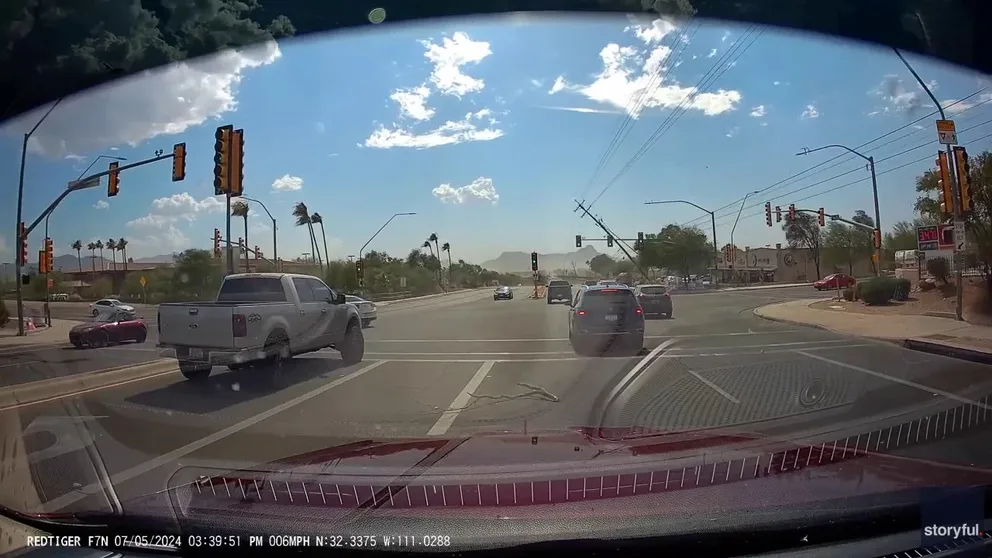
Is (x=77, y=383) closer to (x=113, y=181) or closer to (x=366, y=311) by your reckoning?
(x=113, y=181)

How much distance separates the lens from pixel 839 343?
16422mm

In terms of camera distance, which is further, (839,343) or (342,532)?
(839,343)

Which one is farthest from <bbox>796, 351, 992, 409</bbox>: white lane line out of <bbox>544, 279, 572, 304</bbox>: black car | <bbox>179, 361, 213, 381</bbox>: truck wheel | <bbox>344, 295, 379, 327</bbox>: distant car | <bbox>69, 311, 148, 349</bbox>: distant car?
<bbox>544, 279, 572, 304</bbox>: black car

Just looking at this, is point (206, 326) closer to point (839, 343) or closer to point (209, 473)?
point (209, 473)

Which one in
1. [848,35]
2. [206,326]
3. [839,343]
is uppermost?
[848,35]

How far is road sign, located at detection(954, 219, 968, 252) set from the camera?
17750 millimetres

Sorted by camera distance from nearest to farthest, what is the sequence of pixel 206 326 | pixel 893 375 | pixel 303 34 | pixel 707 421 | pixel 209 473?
pixel 209 473 → pixel 707 421 → pixel 303 34 → pixel 206 326 → pixel 893 375

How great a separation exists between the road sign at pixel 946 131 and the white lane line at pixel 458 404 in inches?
498

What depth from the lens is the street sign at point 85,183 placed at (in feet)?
29.2

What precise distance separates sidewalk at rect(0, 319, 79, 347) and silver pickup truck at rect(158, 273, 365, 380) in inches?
74.6

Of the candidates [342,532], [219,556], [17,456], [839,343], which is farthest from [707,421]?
[839,343]

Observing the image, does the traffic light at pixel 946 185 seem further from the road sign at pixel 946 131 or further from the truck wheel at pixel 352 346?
the truck wheel at pixel 352 346

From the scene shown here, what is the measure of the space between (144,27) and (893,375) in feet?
40.3

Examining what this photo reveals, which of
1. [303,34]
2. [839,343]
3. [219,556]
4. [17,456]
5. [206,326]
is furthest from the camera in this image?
[839,343]
